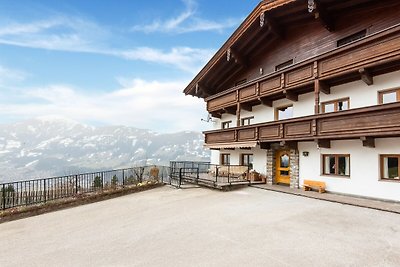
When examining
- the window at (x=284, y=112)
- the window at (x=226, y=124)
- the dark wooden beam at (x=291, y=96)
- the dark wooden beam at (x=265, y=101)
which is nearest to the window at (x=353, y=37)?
the dark wooden beam at (x=291, y=96)

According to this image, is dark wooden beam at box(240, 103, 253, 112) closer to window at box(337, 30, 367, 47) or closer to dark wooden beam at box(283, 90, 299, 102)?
dark wooden beam at box(283, 90, 299, 102)

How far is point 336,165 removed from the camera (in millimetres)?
13180

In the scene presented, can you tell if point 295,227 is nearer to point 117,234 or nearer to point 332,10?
point 117,234

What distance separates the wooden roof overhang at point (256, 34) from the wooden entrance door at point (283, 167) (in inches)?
279

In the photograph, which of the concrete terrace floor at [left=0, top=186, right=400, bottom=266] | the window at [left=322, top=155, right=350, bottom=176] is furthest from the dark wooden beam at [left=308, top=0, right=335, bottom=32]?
the concrete terrace floor at [left=0, top=186, right=400, bottom=266]

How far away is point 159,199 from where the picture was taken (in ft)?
47.1

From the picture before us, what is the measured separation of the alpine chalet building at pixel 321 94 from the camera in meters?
11.0

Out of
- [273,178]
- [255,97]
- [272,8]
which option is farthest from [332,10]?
[273,178]

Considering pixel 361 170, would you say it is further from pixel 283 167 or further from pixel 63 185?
pixel 63 185

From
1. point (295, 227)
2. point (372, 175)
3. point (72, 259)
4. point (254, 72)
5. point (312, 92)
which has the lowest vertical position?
point (72, 259)

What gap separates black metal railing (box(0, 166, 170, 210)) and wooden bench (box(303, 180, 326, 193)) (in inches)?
380

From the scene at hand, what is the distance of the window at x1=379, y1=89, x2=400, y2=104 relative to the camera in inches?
438

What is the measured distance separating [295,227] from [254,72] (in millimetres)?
13121

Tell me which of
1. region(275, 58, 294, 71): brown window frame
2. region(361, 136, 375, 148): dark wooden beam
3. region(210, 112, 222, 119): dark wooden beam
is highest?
region(275, 58, 294, 71): brown window frame
